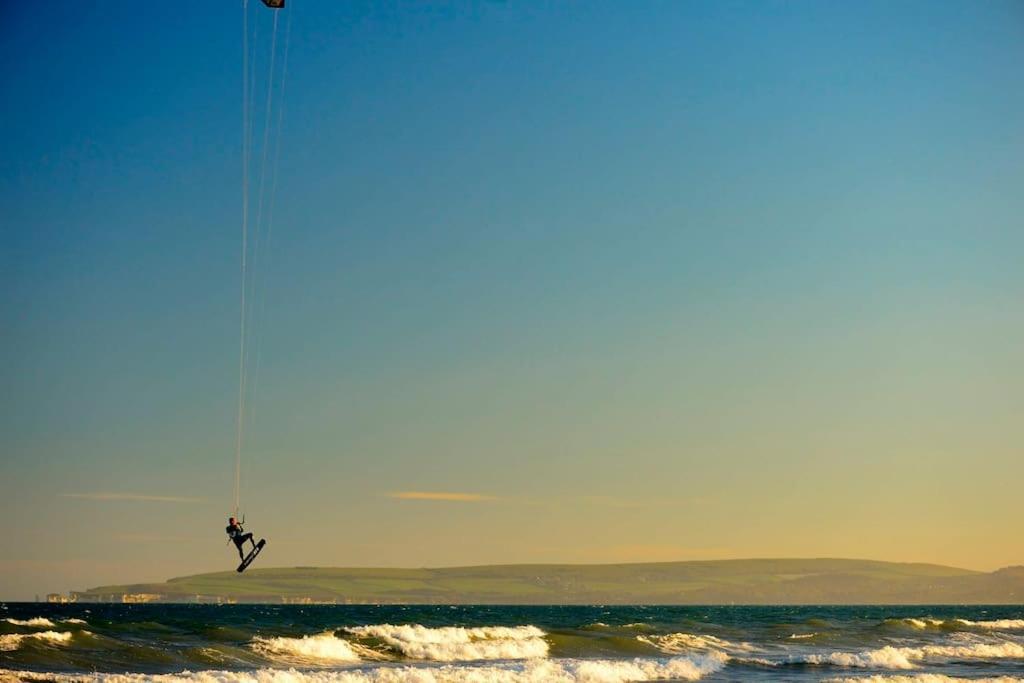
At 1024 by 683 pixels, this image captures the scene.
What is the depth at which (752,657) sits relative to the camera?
42531mm

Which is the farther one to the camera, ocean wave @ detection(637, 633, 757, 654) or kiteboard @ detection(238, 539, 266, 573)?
ocean wave @ detection(637, 633, 757, 654)

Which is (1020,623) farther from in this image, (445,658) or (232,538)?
(232,538)

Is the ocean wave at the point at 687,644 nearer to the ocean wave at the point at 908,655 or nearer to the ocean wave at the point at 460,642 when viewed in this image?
the ocean wave at the point at 908,655

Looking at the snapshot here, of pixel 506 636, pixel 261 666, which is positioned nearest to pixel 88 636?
pixel 261 666

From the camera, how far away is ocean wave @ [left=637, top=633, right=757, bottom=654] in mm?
45059

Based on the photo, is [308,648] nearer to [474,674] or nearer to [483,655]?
[483,655]

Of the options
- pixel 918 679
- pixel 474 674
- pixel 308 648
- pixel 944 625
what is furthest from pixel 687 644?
pixel 944 625

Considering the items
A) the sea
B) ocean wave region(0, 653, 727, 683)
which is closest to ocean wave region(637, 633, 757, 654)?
the sea

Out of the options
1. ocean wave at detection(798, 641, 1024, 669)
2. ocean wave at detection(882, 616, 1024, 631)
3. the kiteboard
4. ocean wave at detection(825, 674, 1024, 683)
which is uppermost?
the kiteboard

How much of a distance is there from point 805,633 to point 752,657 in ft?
39.6

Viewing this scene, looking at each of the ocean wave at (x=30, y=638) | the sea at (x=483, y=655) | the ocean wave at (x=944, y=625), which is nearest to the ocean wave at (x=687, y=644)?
the sea at (x=483, y=655)

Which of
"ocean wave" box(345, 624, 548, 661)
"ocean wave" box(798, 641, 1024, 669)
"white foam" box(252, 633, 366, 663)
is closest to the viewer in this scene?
"white foam" box(252, 633, 366, 663)

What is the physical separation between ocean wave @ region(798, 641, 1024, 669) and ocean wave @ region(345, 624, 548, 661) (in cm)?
981

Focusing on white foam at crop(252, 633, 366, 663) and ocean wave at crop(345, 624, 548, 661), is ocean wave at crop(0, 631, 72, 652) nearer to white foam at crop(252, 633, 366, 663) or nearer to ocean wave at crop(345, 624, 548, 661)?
white foam at crop(252, 633, 366, 663)
